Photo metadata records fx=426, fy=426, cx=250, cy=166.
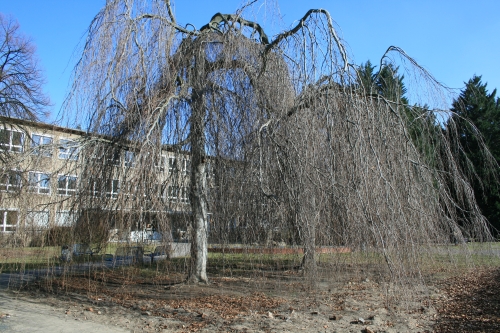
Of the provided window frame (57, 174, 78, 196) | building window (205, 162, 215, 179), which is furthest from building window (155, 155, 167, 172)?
window frame (57, 174, 78, 196)

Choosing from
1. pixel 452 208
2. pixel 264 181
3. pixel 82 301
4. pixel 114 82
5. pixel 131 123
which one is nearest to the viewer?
pixel 264 181

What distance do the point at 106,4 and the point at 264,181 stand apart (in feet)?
12.3

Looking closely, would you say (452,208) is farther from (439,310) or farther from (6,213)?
(6,213)

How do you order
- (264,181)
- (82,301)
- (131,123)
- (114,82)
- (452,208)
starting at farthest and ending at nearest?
(82,301) < (452,208) < (131,123) < (114,82) < (264,181)

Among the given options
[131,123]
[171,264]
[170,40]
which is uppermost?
[170,40]

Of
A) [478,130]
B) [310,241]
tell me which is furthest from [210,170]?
[478,130]

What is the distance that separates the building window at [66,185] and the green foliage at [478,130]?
6.35m

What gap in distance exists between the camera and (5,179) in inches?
264

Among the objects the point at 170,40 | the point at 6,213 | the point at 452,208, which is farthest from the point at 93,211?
the point at 452,208

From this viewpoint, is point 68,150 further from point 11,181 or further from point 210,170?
point 210,170

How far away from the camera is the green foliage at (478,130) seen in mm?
7121

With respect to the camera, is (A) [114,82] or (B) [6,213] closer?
(A) [114,82]

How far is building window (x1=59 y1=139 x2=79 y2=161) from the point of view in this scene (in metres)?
7.23

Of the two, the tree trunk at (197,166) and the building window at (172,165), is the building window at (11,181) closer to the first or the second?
the building window at (172,165)
